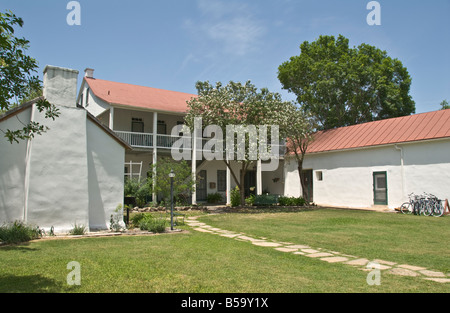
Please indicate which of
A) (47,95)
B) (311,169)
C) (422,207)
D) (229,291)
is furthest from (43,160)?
(311,169)

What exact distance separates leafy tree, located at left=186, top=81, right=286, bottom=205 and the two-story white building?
2.83m

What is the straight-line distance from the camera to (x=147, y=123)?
20172 mm

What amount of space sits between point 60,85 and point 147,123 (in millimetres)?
10805

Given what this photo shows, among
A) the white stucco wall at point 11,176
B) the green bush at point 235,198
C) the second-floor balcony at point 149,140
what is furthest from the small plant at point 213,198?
the white stucco wall at point 11,176

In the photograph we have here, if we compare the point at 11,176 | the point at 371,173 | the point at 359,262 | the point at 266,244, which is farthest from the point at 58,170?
the point at 371,173

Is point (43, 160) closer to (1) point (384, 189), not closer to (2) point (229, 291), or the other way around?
(2) point (229, 291)

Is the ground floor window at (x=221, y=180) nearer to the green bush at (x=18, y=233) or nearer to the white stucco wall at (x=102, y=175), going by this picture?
the white stucco wall at (x=102, y=175)

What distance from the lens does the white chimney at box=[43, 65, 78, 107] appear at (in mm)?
9188

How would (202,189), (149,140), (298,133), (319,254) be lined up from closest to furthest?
(319,254) → (298,133) → (149,140) → (202,189)

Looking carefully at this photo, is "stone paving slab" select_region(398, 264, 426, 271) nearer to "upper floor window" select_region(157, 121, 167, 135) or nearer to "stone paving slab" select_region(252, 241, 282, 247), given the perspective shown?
"stone paving slab" select_region(252, 241, 282, 247)

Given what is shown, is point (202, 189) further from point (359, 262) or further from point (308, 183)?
point (359, 262)
